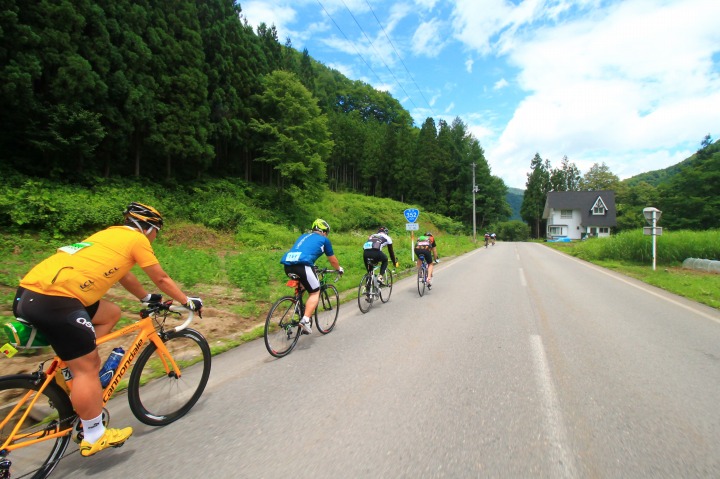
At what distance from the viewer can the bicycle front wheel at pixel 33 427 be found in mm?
2107

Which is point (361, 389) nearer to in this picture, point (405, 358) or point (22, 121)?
point (405, 358)

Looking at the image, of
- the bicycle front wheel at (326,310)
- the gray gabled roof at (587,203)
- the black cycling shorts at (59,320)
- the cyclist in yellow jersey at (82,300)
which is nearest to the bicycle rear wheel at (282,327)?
the bicycle front wheel at (326,310)

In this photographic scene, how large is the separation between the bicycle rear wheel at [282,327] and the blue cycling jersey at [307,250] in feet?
1.85

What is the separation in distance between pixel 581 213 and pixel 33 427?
234ft

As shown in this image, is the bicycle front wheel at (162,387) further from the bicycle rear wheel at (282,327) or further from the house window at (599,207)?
the house window at (599,207)

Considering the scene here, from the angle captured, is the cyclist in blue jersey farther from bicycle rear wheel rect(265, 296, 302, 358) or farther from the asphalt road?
the asphalt road

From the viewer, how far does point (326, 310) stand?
568 cm

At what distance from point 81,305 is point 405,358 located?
3400 millimetres

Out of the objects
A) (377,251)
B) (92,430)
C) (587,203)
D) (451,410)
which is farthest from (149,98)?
(587,203)

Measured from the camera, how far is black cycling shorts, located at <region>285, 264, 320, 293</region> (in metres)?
4.90

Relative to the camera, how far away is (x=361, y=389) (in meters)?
3.47

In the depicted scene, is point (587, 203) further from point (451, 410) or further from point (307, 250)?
point (451, 410)

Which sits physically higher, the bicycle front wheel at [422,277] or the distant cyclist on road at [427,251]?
the distant cyclist on road at [427,251]

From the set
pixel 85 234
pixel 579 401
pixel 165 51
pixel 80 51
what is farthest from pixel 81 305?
pixel 165 51
